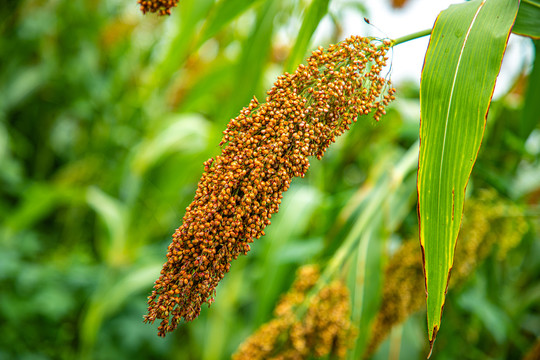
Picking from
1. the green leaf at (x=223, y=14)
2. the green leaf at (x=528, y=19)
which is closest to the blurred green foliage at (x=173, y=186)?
the green leaf at (x=223, y=14)

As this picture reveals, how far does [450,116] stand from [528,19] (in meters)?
0.23

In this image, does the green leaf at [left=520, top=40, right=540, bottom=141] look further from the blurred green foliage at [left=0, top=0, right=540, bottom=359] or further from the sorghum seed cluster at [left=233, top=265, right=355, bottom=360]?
the sorghum seed cluster at [left=233, top=265, right=355, bottom=360]

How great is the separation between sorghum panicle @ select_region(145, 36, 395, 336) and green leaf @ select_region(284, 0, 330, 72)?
177 millimetres

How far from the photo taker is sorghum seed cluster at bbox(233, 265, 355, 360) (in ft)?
2.43

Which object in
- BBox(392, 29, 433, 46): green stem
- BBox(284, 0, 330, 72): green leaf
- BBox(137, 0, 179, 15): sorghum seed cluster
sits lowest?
BBox(392, 29, 433, 46): green stem

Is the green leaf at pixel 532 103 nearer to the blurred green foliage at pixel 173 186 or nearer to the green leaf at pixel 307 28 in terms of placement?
the blurred green foliage at pixel 173 186

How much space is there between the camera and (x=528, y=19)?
0.54 metres

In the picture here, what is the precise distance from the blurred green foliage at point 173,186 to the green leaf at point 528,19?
257 millimetres

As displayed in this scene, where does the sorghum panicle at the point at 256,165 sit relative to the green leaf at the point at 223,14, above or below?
below

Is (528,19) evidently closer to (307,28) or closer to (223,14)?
(307,28)

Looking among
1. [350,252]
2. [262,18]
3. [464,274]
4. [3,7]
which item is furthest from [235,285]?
[3,7]

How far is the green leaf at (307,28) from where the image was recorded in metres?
0.61

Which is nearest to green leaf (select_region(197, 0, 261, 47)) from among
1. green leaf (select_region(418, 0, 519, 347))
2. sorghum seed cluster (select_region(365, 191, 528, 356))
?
green leaf (select_region(418, 0, 519, 347))

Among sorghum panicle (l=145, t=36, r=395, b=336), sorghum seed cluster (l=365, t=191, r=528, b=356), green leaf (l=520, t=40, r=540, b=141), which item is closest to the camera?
sorghum panicle (l=145, t=36, r=395, b=336)
